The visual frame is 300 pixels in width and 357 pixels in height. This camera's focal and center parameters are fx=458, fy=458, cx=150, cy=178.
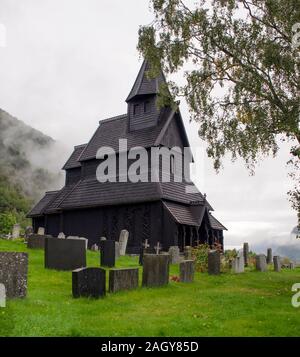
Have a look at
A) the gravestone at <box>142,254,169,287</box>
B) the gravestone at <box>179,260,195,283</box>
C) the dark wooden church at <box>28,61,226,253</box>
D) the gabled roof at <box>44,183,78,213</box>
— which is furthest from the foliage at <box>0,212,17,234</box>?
the gravestone at <box>142,254,169,287</box>

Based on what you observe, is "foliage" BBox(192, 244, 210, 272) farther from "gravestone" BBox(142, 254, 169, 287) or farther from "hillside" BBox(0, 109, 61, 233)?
"hillside" BBox(0, 109, 61, 233)

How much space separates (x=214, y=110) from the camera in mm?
18844

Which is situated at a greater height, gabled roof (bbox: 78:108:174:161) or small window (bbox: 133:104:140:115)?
small window (bbox: 133:104:140:115)

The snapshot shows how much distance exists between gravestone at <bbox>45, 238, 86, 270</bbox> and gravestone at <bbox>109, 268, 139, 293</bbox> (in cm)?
335

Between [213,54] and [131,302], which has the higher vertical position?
[213,54]

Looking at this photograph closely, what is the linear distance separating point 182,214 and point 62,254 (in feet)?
49.4

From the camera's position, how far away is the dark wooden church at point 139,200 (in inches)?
1163

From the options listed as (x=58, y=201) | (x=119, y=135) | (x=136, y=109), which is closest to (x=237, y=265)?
(x=119, y=135)

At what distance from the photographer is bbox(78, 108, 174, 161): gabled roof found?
32181 millimetres

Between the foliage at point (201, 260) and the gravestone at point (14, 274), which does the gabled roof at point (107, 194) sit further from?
the gravestone at point (14, 274)

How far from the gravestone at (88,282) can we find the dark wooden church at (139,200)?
17.0m
